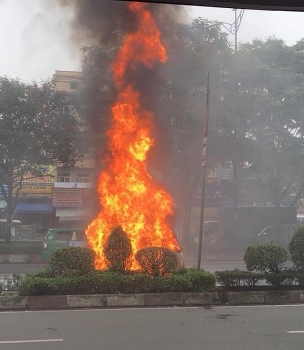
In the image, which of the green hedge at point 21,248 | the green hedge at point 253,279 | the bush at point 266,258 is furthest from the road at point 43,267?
the green hedge at point 253,279

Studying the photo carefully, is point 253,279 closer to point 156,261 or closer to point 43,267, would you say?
point 156,261

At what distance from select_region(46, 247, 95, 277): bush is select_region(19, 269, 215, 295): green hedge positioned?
0.14 metres

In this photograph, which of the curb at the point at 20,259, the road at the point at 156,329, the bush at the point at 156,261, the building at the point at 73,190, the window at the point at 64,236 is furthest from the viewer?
the curb at the point at 20,259

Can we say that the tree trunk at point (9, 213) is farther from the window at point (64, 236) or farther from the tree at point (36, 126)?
the window at point (64, 236)

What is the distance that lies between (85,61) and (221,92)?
4.69 metres

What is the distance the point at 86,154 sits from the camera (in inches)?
545

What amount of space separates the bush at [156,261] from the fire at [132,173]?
0.97 m

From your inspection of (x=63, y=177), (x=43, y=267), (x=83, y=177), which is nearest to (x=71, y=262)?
(x=43, y=267)

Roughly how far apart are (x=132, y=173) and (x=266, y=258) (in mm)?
3413

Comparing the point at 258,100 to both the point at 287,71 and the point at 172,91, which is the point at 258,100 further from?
the point at 172,91

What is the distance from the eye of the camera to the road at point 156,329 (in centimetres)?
512

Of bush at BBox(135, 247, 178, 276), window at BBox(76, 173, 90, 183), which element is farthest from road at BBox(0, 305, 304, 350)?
window at BBox(76, 173, 90, 183)

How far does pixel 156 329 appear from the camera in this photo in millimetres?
5793

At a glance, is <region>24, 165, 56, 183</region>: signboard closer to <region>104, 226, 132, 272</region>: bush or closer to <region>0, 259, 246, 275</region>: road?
<region>0, 259, 246, 275</region>: road
